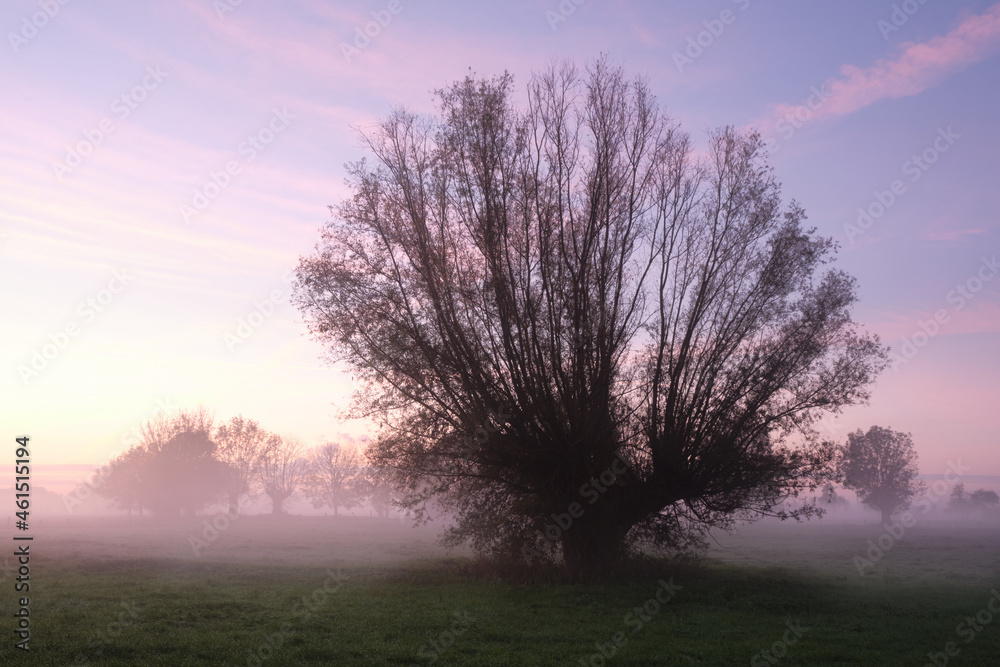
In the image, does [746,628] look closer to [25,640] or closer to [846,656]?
[846,656]

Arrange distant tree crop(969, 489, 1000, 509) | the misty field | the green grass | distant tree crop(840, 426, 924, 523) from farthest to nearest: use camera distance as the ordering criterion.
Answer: distant tree crop(969, 489, 1000, 509), distant tree crop(840, 426, 924, 523), the misty field, the green grass

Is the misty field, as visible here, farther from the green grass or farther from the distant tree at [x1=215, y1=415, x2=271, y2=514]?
the distant tree at [x1=215, y1=415, x2=271, y2=514]

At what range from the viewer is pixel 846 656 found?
15.8 meters

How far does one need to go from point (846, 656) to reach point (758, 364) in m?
14.9

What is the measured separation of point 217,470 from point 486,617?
316ft

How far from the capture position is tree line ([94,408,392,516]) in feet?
327

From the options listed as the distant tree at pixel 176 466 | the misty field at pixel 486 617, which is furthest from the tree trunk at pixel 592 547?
the distant tree at pixel 176 466

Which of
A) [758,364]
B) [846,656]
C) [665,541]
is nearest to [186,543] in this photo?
[665,541]

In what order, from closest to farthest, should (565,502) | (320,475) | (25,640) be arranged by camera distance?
(25,640)
(565,502)
(320,475)

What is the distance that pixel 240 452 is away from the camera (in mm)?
111875

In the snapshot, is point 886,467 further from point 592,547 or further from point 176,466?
point 176,466

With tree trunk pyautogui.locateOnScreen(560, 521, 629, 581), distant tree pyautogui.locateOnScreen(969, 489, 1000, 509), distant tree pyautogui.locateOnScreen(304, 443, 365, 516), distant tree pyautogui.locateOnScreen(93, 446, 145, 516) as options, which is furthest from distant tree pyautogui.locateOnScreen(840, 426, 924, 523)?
distant tree pyautogui.locateOnScreen(969, 489, 1000, 509)

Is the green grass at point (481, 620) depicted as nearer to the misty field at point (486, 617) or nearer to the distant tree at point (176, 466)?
the misty field at point (486, 617)

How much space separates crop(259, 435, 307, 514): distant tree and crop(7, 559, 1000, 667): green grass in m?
89.9
